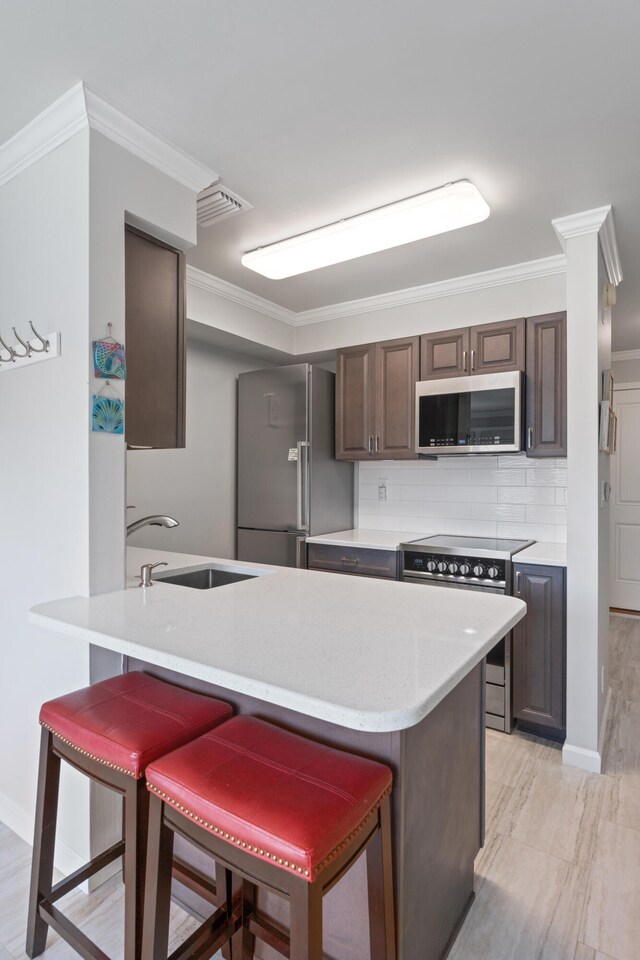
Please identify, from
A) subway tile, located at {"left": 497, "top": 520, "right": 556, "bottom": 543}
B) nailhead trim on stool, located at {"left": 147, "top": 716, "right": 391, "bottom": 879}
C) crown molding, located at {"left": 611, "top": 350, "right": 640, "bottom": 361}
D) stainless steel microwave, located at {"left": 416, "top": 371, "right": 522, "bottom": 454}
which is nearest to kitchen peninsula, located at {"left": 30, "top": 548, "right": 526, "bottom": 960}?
nailhead trim on stool, located at {"left": 147, "top": 716, "right": 391, "bottom": 879}

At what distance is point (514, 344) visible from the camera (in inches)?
119

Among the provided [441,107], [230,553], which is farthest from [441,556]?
[441,107]

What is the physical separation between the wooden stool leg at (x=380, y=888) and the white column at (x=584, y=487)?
170 centimetres

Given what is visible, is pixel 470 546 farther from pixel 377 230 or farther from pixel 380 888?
pixel 380 888

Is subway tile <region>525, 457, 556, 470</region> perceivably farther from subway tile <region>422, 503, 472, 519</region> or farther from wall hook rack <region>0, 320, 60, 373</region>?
wall hook rack <region>0, 320, 60, 373</region>

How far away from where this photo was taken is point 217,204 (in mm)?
2295

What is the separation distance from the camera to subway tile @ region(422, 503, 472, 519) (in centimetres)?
358

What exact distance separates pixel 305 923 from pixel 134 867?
0.52m

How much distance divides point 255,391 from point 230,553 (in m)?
1.21

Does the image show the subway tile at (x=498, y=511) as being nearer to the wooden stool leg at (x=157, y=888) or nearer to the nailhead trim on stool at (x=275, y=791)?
the nailhead trim on stool at (x=275, y=791)

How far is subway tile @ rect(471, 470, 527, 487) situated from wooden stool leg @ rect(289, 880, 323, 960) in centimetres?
285

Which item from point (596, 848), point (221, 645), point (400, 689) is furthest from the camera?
point (596, 848)

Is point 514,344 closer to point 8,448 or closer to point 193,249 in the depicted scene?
point 193,249

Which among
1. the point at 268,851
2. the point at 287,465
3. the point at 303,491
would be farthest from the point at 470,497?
the point at 268,851
